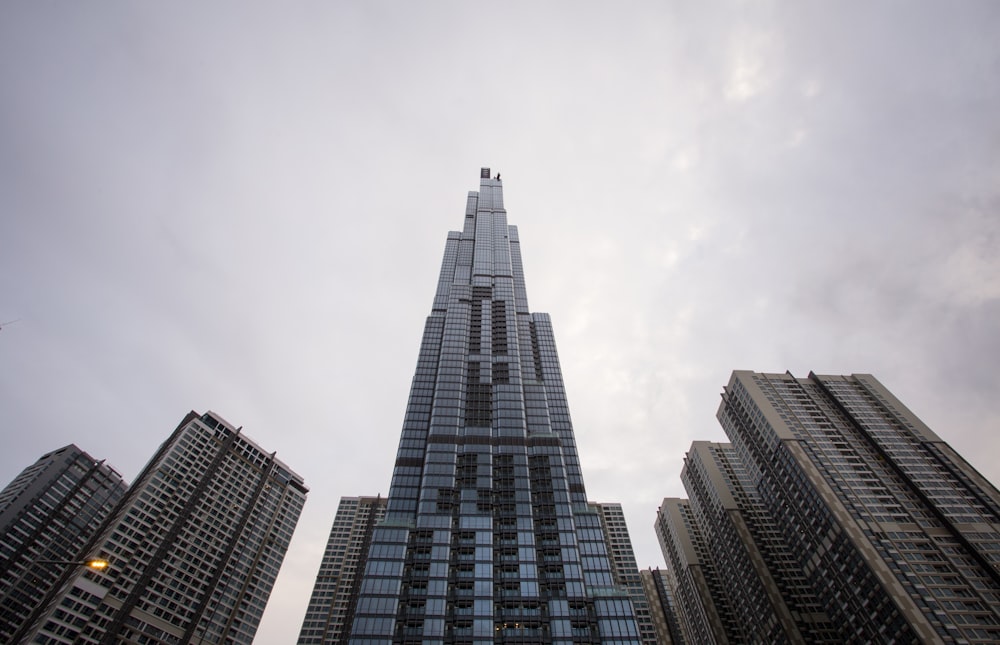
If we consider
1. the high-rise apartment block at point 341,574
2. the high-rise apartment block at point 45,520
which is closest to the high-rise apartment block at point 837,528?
the high-rise apartment block at point 341,574

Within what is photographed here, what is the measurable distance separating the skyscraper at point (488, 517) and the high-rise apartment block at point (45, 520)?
104807mm

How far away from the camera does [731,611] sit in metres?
152

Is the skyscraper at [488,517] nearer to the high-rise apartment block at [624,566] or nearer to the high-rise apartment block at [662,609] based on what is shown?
the high-rise apartment block at [624,566]

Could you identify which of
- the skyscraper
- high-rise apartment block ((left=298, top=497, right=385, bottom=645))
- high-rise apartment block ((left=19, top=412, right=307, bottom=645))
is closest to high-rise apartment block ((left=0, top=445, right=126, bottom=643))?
high-rise apartment block ((left=19, top=412, right=307, bottom=645))

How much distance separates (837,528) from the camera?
10169cm

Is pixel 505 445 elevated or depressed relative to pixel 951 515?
elevated

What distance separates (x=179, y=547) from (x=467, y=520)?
83.2 m

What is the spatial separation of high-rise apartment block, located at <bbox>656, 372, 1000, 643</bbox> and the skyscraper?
157 ft

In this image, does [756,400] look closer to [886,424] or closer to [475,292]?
[886,424]

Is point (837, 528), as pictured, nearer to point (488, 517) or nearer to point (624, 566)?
point (488, 517)

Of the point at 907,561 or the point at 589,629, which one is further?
the point at 907,561

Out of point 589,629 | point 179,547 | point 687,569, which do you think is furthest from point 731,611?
point 179,547

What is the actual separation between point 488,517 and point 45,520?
510 feet

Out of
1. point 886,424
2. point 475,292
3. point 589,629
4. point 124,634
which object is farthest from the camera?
point 475,292
